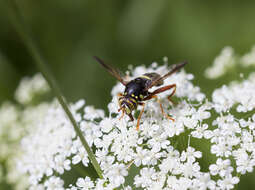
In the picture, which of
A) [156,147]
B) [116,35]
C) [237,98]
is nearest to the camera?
[156,147]

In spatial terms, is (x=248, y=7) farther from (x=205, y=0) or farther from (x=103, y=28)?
(x=103, y=28)

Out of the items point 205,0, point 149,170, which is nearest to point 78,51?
point 205,0

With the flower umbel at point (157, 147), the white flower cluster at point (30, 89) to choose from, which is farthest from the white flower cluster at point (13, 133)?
the flower umbel at point (157, 147)

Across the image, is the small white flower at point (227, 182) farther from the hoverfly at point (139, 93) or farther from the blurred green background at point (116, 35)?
the blurred green background at point (116, 35)

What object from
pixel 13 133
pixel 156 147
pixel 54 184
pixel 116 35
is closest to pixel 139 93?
pixel 156 147

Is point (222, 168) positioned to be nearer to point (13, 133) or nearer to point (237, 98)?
point (237, 98)

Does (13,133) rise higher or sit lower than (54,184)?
higher

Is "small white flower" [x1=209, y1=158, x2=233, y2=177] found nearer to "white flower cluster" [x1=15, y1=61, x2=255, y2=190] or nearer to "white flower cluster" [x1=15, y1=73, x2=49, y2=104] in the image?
"white flower cluster" [x1=15, y1=61, x2=255, y2=190]
